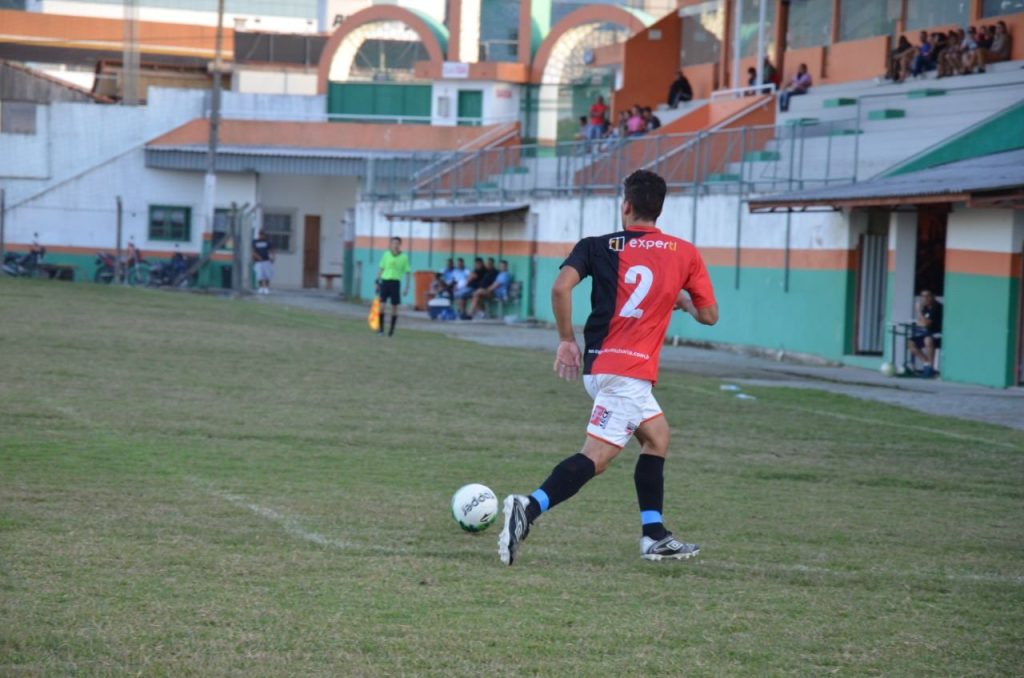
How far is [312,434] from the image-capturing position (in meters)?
12.8

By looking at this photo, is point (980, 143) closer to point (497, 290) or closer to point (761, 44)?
point (761, 44)

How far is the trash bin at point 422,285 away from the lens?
4281 centimetres

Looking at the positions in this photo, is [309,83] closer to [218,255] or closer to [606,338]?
[218,255]

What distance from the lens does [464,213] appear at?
1519 inches

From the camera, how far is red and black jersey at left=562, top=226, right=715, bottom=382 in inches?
303

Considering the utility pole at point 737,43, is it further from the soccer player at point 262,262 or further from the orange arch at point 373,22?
the orange arch at point 373,22

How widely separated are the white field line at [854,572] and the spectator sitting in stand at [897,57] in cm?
2575

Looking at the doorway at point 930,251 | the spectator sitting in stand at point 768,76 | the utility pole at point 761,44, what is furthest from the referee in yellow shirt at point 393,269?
the spectator sitting in stand at point 768,76

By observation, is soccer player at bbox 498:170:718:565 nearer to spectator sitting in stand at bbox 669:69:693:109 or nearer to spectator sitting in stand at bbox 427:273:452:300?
spectator sitting in stand at bbox 427:273:452:300

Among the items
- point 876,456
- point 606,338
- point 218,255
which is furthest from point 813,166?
point 218,255

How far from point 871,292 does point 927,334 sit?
2.53m

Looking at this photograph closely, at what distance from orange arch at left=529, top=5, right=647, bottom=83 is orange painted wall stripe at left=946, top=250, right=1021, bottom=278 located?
30408 millimetres

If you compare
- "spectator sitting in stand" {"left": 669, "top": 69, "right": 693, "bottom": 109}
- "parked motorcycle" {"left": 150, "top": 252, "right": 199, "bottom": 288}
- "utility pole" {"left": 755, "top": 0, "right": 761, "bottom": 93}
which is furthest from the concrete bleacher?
"parked motorcycle" {"left": 150, "top": 252, "right": 199, "bottom": 288}

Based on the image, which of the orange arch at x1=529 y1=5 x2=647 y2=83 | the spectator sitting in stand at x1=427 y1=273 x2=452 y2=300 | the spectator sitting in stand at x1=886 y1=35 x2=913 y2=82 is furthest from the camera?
the orange arch at x1=529 y1=5 x2=647 y2=83
